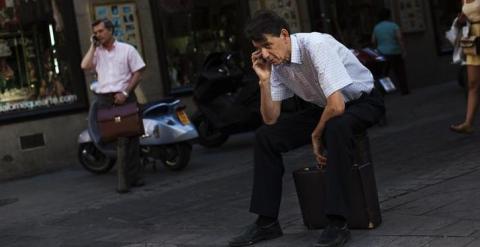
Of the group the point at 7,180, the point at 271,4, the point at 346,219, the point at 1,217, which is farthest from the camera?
the point at 271,4

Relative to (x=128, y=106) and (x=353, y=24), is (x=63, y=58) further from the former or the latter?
(x=353, y=24)

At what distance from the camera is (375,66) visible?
10742mm

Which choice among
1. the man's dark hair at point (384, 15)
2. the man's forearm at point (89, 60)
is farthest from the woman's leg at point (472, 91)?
the man's dark hair at point (384, 15)

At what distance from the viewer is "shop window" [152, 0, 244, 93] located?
1206 cm

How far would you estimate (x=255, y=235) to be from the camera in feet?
16.2

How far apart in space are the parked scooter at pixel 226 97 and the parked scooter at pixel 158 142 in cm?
90

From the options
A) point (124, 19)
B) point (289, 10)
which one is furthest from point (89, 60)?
point (289, 10)

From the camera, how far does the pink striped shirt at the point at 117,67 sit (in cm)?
805

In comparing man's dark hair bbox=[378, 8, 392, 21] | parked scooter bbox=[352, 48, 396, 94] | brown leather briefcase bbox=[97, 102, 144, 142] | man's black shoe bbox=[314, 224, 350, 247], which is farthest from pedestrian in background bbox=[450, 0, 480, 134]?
man's dark hair bbox=[378, 8, 392, 21]

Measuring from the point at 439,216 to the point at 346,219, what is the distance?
2.54 ft

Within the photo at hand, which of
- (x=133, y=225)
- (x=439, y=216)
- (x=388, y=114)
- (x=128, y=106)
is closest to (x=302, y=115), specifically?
(x=439, y=216)

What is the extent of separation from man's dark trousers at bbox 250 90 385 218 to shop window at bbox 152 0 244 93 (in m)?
6.96

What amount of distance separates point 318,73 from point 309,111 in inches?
21.9

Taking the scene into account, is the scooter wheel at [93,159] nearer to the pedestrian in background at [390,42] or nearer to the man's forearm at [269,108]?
the man's forearm at [269,108]
